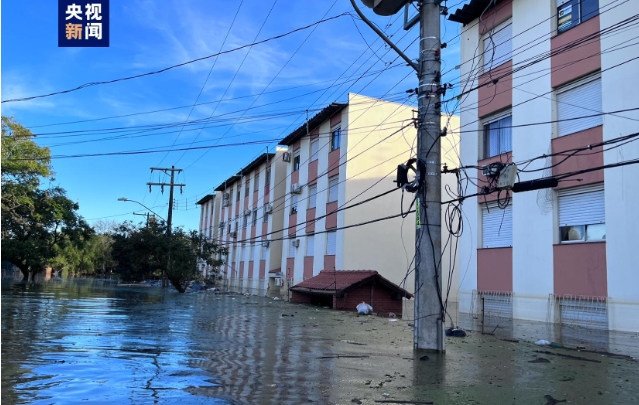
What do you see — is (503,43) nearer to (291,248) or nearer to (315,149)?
(315,149)

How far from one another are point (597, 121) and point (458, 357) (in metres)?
9.75

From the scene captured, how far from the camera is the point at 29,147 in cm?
4188

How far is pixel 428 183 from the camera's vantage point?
33.1 feet

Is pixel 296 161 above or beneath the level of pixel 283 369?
above

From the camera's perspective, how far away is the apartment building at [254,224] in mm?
40688

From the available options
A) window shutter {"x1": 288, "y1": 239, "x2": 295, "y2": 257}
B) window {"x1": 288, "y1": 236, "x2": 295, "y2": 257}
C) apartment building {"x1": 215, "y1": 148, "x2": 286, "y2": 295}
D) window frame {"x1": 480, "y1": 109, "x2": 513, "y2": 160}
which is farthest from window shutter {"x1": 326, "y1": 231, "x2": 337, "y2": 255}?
window frame {"x1": 480, "y1": 109, "x2": 513, "y2": 160}

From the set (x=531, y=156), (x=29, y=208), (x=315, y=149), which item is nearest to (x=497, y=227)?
(x=531, y=156)

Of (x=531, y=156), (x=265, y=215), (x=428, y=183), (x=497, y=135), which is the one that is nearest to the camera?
(x=428, y=183)

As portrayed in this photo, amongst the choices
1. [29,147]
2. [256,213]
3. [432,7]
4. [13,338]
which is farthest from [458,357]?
[29,147]

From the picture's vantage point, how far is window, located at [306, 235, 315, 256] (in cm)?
3259

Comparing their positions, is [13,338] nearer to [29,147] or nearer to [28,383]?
[28,383]

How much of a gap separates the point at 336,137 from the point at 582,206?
55.3 ft

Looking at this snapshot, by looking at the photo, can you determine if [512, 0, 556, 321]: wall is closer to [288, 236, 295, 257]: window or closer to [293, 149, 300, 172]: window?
[288, 236, 295, 257]: window

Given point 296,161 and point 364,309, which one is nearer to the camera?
point 364,309
